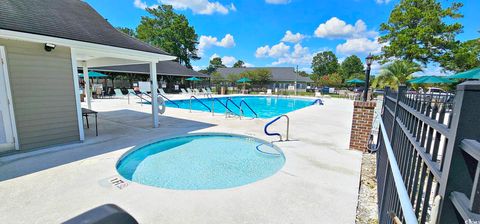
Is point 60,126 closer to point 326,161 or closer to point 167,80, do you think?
point 326,161

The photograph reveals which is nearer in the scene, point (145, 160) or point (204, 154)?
point (145, 160)

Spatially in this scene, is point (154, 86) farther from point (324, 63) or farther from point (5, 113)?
point (324, 63)

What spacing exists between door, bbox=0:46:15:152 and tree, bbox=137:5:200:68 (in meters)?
33.5

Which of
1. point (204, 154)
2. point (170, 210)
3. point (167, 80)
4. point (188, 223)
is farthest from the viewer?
point (167, 80)

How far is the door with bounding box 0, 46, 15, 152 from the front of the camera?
4145mm

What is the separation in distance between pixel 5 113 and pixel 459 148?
22.0 ft

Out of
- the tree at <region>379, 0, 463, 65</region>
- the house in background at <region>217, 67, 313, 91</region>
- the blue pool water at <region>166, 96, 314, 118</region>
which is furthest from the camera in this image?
the house in background at <region>217, 67, 313, 91</region>

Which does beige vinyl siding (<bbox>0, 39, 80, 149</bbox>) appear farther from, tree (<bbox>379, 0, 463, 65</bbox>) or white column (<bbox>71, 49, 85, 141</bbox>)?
tree (<bbox>379, 0, 463, 65</bbox>)

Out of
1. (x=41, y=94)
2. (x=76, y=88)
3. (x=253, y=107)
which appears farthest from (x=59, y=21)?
(x=253, y=107)

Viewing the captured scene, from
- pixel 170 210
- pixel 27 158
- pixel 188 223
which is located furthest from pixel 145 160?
pixel 188 223

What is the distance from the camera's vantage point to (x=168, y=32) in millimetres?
35562

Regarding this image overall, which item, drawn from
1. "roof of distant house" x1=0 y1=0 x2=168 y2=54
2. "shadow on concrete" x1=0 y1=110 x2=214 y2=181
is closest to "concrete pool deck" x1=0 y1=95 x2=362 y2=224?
"shadow on concrete" x1=0 y1=110 x2=214 y2=181

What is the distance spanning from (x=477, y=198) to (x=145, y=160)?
532 cm

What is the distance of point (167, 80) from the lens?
2781 centimetres
